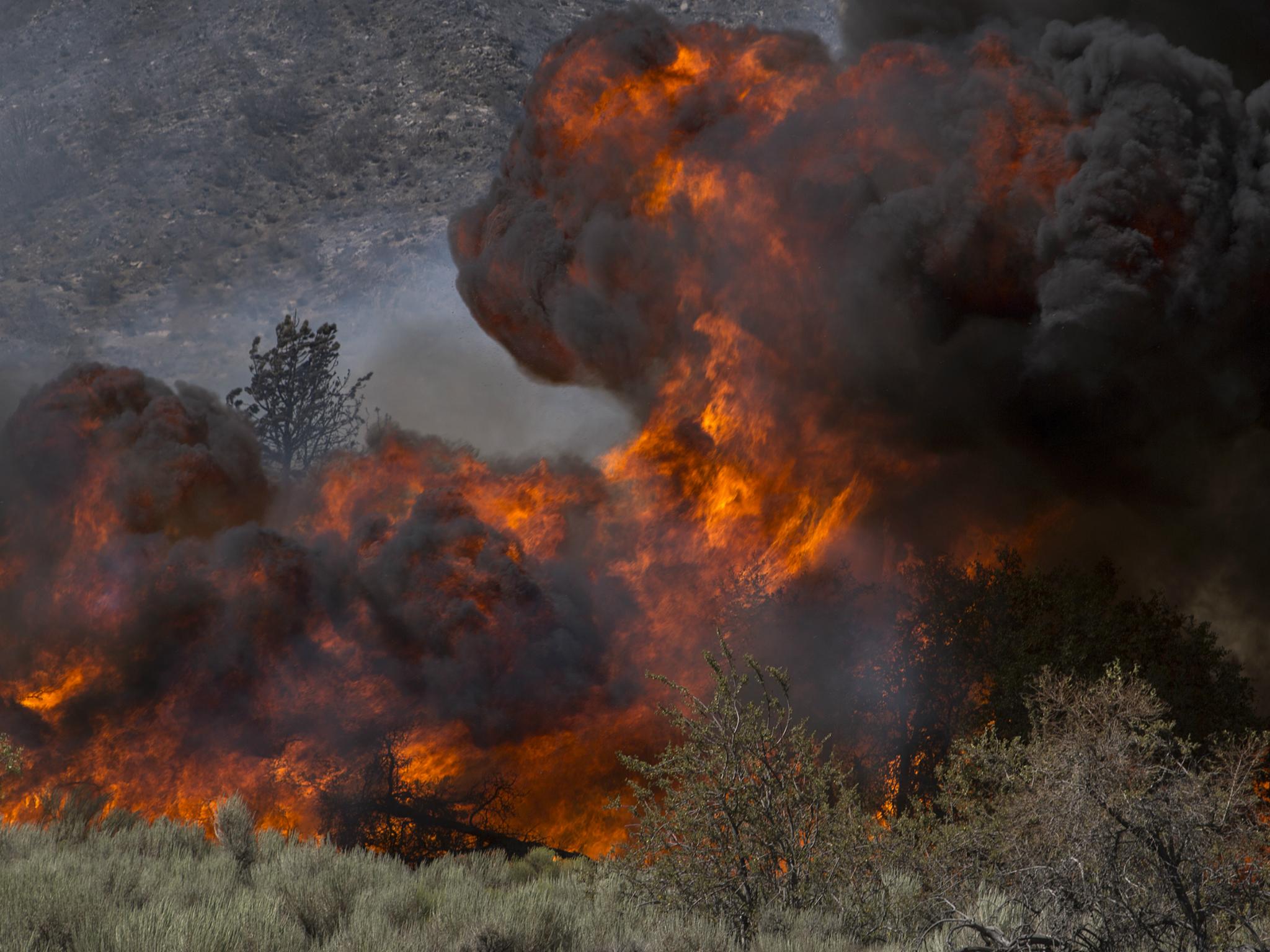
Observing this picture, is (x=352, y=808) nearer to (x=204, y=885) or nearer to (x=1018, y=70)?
(x=204, y=885)

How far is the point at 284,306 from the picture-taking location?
50.8 meters

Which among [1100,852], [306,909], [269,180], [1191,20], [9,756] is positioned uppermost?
[1191,20]

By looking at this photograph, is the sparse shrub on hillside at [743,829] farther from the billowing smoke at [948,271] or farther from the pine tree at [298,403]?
the pine tree at [298,403]

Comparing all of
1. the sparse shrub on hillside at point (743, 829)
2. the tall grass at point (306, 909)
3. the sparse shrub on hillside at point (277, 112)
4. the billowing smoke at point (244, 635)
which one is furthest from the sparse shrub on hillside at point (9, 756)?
the sparse shrub on hillside at point (277, 112)

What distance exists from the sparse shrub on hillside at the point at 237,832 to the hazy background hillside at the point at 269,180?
2623cm

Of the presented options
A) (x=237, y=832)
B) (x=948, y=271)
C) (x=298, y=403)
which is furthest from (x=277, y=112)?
(x=237, y=832)

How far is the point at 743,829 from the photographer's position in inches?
385

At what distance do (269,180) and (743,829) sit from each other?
5642 centimetres

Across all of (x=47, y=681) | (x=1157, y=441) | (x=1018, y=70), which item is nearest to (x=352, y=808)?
(x=47, y=681)

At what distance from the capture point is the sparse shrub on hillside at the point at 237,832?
1191 cm

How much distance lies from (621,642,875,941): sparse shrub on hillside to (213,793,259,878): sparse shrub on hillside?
4.92 m

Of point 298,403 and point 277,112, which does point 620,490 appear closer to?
point 298,403

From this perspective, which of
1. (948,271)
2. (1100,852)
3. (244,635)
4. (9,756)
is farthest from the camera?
(948,271)

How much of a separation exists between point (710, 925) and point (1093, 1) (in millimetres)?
22266
